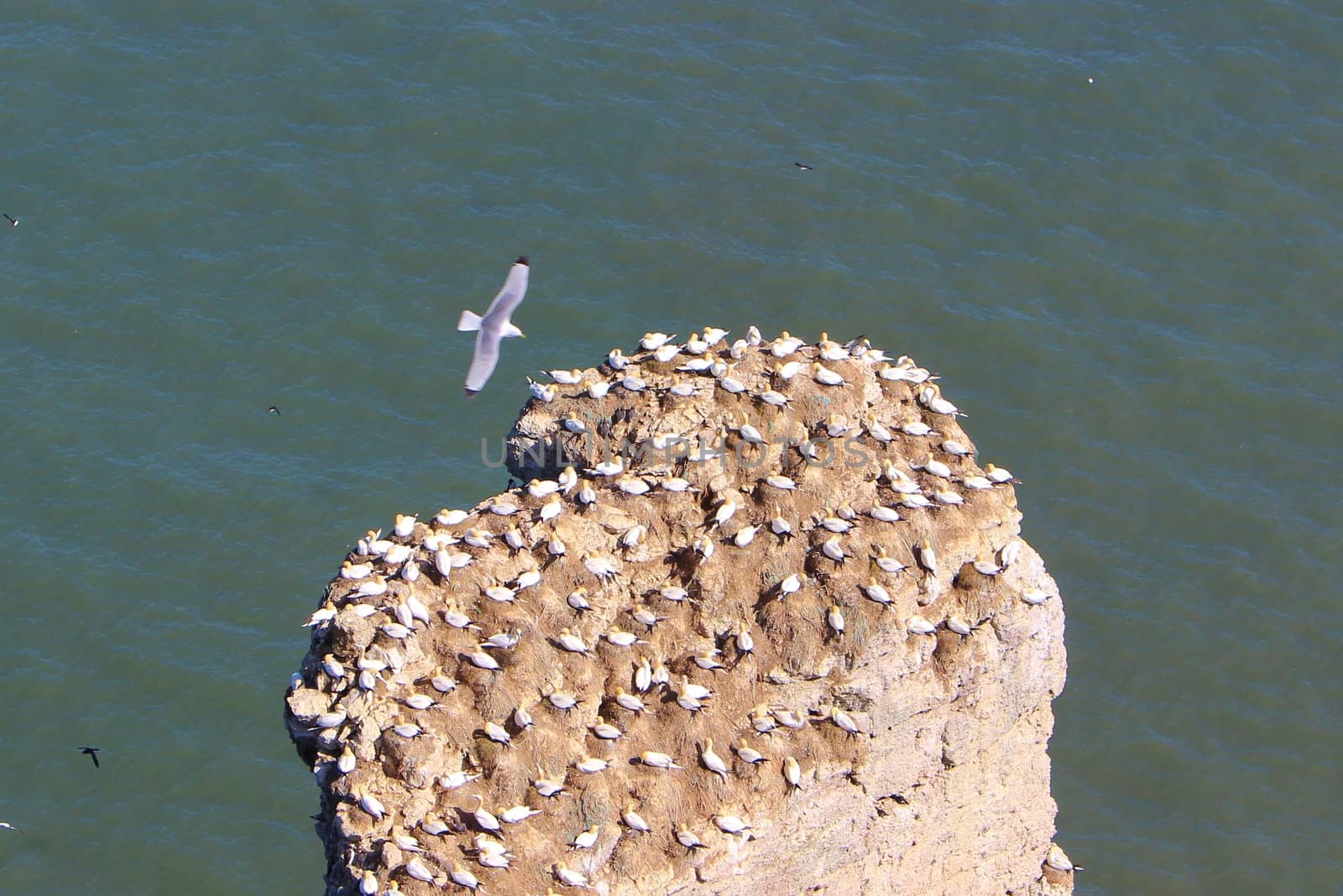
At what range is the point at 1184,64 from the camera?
226 ft

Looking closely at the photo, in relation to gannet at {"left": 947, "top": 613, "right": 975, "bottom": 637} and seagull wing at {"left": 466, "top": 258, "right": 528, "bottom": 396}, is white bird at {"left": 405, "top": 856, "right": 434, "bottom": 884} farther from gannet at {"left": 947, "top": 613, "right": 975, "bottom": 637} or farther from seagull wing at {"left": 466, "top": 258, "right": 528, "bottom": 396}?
seagull wing at {"left": 466, "top": 258, "right": 528, "bottom": 396}

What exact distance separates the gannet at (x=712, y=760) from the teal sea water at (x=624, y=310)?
65.5 ft

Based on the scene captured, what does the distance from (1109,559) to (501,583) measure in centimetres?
2686

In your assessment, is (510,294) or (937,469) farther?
(510,294)

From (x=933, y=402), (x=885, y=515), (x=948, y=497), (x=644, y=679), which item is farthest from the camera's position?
(x=933, y=402)

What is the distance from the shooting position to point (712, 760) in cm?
3228

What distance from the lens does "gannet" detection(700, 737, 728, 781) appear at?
3228cm

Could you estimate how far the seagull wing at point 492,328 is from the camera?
1483 inches

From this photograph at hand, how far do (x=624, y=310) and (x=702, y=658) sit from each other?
2955cm

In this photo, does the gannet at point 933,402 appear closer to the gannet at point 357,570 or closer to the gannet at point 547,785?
the gannet at point 547,785

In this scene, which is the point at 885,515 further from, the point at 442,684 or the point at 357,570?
the point at 357,570

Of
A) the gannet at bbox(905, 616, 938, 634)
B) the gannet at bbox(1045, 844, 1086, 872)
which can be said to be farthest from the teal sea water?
the gannet at bbox(905, 616, 938, 634)

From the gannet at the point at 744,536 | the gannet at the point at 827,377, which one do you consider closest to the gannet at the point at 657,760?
the gannet at the point at 744,536

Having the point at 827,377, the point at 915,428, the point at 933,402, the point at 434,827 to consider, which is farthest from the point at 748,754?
the point at 933,402
